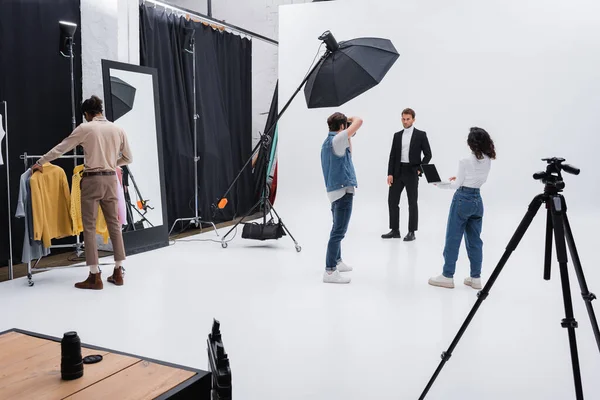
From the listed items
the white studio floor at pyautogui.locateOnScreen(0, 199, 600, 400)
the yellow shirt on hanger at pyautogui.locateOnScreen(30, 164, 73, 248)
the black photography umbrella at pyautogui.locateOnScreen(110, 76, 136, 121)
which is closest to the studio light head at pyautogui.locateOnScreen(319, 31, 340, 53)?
the white studio floor at pyautogui.locateOnScreen(0, 199, 600, 400)

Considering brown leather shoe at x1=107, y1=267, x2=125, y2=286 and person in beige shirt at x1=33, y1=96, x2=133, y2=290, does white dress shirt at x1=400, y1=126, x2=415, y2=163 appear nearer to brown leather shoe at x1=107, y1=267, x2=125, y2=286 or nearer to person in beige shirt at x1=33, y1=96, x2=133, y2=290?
person in beige shirt at x1=33, y1=96, x2=133, y2=290

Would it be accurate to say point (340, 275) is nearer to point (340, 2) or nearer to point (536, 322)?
point (536, 322)

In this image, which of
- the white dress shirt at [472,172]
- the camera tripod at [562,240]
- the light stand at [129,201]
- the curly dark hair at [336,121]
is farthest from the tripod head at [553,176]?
the light stand at [129,201]

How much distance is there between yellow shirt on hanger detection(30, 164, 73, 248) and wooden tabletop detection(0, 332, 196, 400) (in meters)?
2.62

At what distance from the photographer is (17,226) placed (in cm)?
477

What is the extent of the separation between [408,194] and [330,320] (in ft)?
9.49

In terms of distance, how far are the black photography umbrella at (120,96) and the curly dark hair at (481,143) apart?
299cm

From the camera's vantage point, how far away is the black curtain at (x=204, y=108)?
6.14m

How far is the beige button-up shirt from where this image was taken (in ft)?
12.7

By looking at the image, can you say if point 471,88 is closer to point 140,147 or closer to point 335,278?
point 335,278

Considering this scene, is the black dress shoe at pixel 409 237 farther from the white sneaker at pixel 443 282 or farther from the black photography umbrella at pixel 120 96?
the black photography umbrella at pixel 120 96

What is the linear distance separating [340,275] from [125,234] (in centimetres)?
195

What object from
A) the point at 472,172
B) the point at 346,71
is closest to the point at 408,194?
the point at 472,172

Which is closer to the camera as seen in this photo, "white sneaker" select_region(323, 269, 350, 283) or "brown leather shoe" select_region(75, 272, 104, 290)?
"brown leather shoe" select_region(75, 272, 104, 290)
